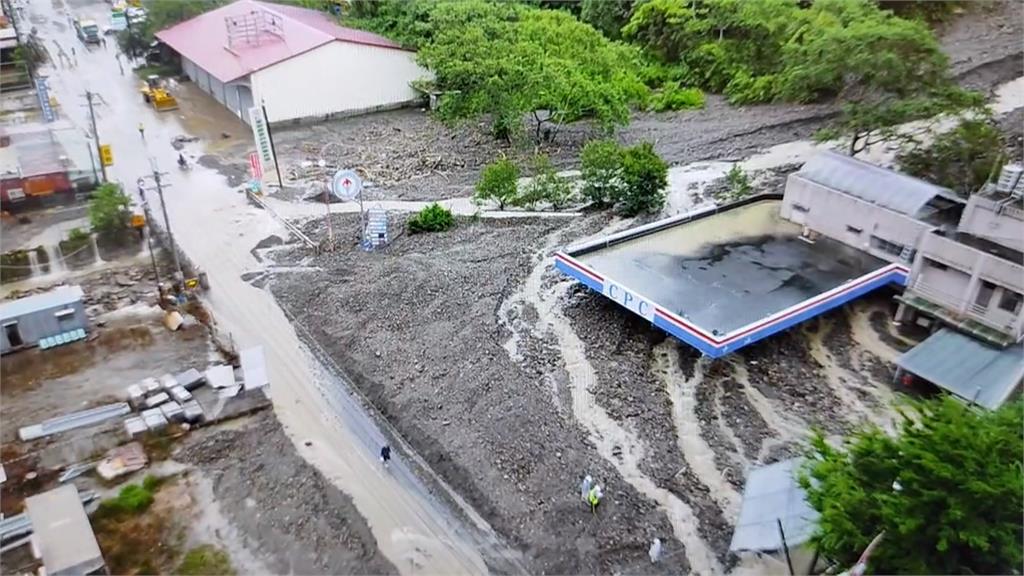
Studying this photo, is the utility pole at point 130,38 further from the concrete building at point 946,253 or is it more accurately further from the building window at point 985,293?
the building window at point 985,293

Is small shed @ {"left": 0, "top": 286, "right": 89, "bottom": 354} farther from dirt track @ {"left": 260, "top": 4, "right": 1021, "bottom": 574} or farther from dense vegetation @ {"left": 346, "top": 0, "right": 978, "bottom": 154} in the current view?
dense vegetation @ {"left": 346, "top": 0, "right": 978, "bottom": 154}

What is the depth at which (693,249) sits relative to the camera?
24.6 metres

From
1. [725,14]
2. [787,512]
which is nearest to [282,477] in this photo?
[787,512]

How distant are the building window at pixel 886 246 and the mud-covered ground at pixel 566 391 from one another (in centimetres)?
157

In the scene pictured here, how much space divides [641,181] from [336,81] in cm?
1955

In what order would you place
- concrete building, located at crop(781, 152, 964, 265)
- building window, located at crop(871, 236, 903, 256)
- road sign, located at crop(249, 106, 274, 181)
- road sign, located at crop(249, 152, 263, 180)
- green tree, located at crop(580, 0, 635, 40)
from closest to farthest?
concrete building, located at crop(781, 152, 964, 265) < building window, located at crop(871, 236, 903, 256) < road sign, located at crop(249, 106, 274, 181) < road sign, located at crop(249, 152, 263, 180) < green tree, located at crop(580, 0, 635, 40)

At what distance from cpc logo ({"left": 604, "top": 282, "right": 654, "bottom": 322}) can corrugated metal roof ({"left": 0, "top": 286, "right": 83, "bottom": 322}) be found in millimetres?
15220

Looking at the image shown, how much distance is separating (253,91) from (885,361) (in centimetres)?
3138

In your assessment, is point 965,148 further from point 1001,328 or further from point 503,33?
point 503,33

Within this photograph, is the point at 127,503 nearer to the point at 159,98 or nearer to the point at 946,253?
the point at 946,253

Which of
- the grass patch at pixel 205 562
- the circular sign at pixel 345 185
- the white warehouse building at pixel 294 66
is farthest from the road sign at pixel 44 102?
the grass patch at pixel 205 562

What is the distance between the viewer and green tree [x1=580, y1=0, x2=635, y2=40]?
165 ft

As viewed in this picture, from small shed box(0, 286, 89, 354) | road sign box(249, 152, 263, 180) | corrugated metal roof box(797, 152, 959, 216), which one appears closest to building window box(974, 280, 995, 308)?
corrugated metal roof box(797, 152, 959, 216)

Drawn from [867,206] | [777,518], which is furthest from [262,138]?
[777,518]
